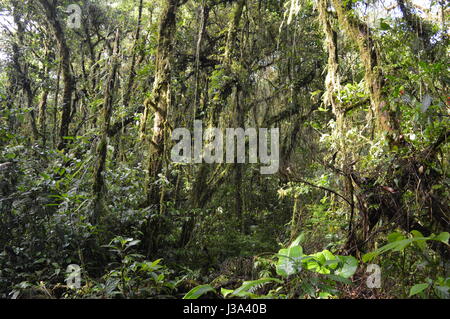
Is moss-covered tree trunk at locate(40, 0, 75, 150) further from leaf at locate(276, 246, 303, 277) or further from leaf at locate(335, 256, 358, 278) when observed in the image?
leaf at locate(335, 256, 358, 278)

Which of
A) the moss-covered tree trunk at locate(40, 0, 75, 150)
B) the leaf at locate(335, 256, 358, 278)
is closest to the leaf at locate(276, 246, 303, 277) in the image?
the leaf at locate(335, 256, 358, 278)

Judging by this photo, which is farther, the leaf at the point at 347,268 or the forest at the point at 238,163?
the forest at the point at 238,163

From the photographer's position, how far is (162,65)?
13.7 ft

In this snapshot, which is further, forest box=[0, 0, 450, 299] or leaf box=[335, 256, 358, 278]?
forest box=[0, 0, 450, 299]

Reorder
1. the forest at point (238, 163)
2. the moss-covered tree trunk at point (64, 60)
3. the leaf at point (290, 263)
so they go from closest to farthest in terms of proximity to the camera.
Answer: the leaf at point (290, 263), the forest at point (238, 163), the moss-covered tree trunk at point (64, 60)

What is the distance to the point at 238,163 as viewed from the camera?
6.00 meters

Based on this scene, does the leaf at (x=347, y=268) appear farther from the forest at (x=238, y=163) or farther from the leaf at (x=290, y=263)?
the leaf at (x=290, y=263)

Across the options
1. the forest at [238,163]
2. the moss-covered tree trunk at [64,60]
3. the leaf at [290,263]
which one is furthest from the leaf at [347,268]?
the moss-covered tree trunk at [64,60]

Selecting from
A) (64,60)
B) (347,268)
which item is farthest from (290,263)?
(64,60)

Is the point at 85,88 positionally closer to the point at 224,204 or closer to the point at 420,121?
the point at 224,204

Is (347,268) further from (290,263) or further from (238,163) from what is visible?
(238,163)

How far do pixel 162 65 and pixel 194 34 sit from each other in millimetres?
2032

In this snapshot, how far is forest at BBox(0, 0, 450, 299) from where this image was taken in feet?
7.19

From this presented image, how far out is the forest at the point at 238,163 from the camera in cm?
Answer: 219
